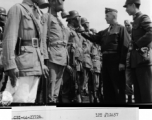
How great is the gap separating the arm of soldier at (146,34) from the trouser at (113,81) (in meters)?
0.42

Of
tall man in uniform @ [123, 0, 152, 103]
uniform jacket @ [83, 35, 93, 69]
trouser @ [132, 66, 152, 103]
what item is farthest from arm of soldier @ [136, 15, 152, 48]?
uniform jacket @ [83, 35, 93, 69]

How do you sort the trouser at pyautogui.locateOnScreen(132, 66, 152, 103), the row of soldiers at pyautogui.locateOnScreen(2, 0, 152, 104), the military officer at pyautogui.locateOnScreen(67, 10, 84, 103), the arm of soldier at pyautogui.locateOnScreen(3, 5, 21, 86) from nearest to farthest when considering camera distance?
the arm of soldier at pyautogui.locateOnScreen(3, 5, 21, 86), the row of soldiers at pyautogui.locateOnScreen(2, 0, 152, 104), the trouser at pyautogui.locateOnScreen(132, 66, 152, 103), the military officer at pyautogui.locateOnScreen(67, 10, 84, 103)

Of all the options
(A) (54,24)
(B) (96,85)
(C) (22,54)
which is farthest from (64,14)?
(B) (96,85)

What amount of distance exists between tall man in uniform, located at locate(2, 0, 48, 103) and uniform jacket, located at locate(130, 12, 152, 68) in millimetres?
1461

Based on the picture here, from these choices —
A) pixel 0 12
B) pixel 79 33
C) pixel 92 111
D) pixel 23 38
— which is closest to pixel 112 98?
pixel 92 111

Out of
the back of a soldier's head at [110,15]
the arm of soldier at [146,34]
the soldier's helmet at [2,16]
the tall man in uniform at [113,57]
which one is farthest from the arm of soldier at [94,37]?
the soldier's helmet at [2,16]

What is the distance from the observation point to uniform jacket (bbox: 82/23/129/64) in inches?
234

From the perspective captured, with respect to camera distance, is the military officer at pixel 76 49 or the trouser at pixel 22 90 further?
the military officer at pixel 76 49

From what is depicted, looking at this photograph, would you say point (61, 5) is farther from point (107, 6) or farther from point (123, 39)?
point (123, 39)

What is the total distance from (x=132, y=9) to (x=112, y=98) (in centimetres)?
144

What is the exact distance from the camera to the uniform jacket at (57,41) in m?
5.91

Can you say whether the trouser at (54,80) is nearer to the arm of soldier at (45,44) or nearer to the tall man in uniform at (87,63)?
the arm of soldier at (45,44)

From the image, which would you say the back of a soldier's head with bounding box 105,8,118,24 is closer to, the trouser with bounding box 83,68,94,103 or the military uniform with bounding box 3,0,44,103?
the trouser with bounding box 83,68,94,103

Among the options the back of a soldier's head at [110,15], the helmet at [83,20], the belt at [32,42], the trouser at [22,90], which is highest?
the back of a soldier's head at [110,15]
